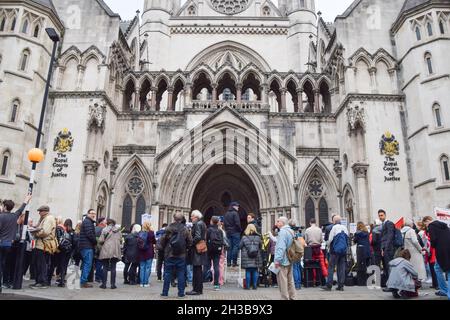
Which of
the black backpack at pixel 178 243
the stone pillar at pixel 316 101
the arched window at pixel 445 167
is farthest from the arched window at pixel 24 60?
the arched window at pixel 445 167

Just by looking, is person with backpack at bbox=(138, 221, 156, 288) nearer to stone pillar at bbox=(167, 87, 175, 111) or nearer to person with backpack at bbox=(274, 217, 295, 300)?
person with backpack at bbox=(274, 217, 295, 300)

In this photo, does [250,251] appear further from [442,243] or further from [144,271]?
[442,243]

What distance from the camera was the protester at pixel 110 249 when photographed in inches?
424

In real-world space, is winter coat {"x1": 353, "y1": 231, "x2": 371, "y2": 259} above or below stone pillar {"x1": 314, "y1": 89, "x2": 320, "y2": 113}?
below

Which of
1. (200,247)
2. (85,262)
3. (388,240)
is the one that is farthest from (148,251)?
(388,240)

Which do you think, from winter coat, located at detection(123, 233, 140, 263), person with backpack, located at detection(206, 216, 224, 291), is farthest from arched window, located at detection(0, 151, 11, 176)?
person with backpack, located at detection(206, 216, 224, 291)

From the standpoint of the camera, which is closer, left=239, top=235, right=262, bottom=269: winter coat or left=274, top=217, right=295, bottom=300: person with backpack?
left=274, top=217, right=295, bottom=300: person with backpack

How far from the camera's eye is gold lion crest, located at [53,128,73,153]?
21.4 metres

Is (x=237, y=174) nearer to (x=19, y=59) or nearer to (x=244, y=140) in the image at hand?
→ (x=244, y=140)

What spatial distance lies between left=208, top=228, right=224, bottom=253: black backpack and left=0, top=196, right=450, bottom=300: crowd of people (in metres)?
0.03

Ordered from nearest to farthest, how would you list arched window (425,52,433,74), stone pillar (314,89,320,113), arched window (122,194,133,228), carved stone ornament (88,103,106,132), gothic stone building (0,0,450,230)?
gothic stone building (0,0,450,230)
arched window (425,52,433,74)
carved stone ornament (88,103,106,132)
arched window (122,194,133,228)
stone pillar (314,89,320,113)

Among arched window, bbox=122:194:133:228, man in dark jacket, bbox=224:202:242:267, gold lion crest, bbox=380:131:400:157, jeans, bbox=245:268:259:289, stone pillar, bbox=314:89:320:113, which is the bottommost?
jeans, bbox=245:268:259:289
